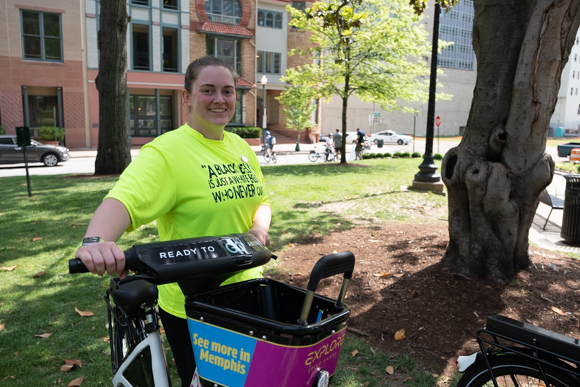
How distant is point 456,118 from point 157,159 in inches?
3036

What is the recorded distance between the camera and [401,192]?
1226 centimetres

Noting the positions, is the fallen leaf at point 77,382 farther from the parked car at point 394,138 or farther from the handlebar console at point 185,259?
the parked car at point 394,138

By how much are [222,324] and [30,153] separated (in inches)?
932

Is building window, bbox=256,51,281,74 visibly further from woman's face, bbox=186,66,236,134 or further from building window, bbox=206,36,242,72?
woman's face, bbox=186,66,236,134

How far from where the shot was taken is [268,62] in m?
42.8

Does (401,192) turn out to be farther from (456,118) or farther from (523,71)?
(456,118)

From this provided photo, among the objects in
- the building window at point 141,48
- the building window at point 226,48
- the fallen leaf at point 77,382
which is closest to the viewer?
the fallen leaf at point 77,382

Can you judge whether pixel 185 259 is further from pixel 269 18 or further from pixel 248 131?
pixel 269 18

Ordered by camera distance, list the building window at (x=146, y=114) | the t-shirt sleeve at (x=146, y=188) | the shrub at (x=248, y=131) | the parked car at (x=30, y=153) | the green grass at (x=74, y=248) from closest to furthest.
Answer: the t-shirt sleeve at (x=146, y=188)
the green grass at (x=74, y=248)
the parked car at (x=30, y=153)
the building window at (x=146, y=114)
the shrub at (x=248, y=131)

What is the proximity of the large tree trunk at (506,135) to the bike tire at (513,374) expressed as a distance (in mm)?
2662

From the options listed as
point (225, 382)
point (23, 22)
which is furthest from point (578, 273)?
point (23, 22)

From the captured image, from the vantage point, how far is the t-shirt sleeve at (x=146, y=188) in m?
1.84

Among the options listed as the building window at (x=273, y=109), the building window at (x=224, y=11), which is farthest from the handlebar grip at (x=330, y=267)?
the building window at (x=273, y=109)

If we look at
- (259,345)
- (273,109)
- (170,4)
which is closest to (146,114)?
(170,4)
